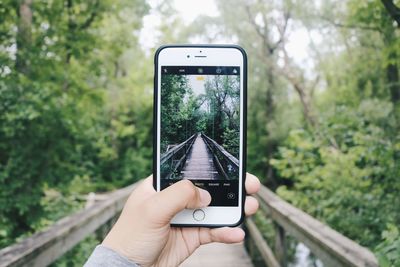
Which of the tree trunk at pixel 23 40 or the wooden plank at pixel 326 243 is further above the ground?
the tree trunk at pixel 23 40

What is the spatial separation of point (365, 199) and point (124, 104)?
17479 mm

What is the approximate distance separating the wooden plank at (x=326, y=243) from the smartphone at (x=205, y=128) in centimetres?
60

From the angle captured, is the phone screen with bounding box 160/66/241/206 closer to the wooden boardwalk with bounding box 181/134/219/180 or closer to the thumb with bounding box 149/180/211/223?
the wooden boardwalk with bounding box 181/134/219/180

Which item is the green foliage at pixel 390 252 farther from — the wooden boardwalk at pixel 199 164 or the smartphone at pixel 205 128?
the wooden boardwalk at pixel 199 164

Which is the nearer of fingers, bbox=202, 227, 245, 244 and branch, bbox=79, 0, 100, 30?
fingers, bbox=202, 227, 245, 244

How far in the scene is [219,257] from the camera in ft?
18.5

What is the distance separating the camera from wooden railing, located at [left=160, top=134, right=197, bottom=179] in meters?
1.73

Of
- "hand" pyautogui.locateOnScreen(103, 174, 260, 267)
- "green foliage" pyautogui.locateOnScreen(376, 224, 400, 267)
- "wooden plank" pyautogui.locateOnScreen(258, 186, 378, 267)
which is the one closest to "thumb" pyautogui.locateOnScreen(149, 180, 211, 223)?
"hand" pyautogui.locateOnScreen(103, 174, 260, 267)

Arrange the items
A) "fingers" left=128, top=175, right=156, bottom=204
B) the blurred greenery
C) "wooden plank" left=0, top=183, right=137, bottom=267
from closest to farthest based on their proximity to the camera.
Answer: "fingers" left=128, top=175, right=156, bottom=204
"wooden plank" left=0, top=183, right=137, bottom=267
the blurred greenery

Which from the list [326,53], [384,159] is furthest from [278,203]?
[326,53]

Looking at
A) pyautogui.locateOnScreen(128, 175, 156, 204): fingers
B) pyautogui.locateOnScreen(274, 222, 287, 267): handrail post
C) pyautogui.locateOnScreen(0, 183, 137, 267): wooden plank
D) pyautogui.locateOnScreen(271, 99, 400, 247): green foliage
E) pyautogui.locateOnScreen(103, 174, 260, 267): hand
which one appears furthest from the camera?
pyautogui.locateOnScreen(271, 99, 400, 247): green foliage

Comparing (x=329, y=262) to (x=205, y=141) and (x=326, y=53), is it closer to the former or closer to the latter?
(x=205, y=141)

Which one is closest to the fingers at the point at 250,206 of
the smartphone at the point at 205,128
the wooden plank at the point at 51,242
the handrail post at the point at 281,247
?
the smartphone at the point at 205,128

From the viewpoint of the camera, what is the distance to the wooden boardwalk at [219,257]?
5336mm
